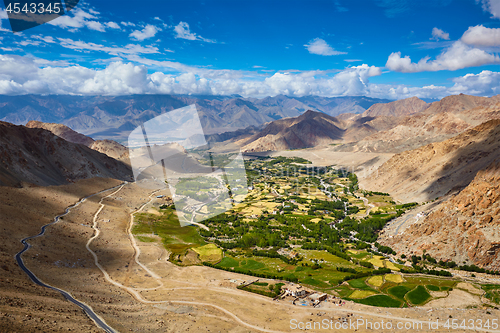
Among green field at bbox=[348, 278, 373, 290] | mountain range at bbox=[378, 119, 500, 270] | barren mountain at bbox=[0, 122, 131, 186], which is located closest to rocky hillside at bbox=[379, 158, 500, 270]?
mountain range at bbox=[378, 119, 500, 270]

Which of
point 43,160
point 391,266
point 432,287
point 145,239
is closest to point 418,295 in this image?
point 432,287

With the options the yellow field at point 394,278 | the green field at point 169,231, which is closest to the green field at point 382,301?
the yellow field at point 394,278

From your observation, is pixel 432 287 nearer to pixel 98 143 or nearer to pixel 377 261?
pixel 377 261

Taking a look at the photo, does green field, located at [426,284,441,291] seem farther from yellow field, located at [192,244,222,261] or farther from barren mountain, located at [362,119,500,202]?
barren mountain, located at [362,119,500,202]

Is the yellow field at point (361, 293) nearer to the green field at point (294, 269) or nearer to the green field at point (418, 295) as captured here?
the green field at point (294, 269)

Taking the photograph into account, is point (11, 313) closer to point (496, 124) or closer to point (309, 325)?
point (309, 325)

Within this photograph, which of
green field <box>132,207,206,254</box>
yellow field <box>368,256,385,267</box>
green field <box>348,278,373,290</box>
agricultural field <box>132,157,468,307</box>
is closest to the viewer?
green field <box>348,278,373,290</box>
